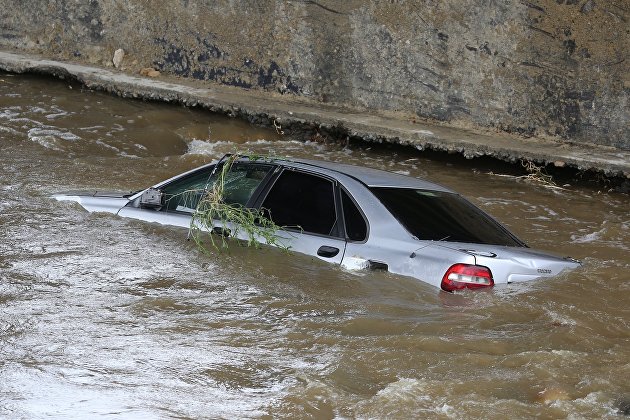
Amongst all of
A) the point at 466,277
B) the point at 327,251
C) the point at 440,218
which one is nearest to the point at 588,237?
the point at 440,218

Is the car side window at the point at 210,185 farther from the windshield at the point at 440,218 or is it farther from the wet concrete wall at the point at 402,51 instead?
the wet concrete wall at the point at 402,51

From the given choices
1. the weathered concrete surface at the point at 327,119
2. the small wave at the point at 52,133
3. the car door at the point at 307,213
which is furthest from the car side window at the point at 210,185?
the small wave at the point at 52,133

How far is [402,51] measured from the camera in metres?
12.3

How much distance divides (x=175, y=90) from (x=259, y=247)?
23.3 ft

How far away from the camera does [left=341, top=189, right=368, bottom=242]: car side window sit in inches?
248

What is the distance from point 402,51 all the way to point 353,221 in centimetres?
641

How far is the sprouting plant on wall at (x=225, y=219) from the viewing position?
21.8 ft

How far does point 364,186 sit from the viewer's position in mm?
6566

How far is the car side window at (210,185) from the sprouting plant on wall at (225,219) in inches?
1.1

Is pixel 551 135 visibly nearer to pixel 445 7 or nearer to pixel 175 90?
pixel 445 7

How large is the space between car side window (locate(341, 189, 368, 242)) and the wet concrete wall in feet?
18.7

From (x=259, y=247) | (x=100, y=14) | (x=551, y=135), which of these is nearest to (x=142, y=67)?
(x=100, y=14)

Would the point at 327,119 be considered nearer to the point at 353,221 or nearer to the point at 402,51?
the point at 402,51

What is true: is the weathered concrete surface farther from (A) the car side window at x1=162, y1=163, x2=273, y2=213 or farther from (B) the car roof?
(A) the car side window at x1=162, y1=163, x2=273, y2=213
